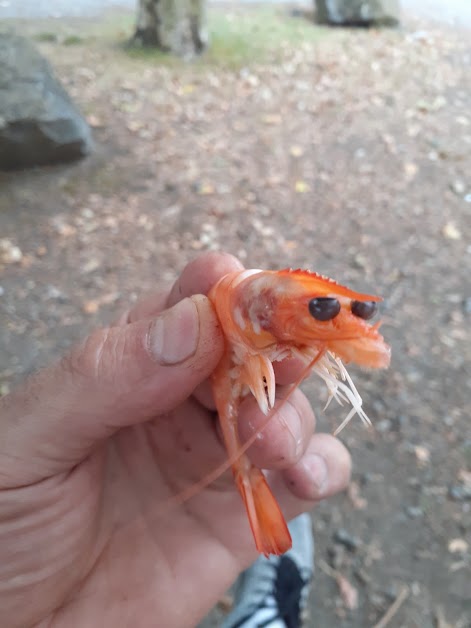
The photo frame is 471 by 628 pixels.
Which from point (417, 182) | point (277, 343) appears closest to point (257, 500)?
point (277, 343)

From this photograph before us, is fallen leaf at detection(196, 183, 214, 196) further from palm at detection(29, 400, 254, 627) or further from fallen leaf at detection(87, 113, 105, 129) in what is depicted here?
palm at detection(29, 400, 254, 627)

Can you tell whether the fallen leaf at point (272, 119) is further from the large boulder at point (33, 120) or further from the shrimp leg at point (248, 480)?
the shrimp leg at point (248, 480)

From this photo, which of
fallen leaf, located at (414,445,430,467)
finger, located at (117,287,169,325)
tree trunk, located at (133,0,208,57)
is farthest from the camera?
tree trunk, located at (133,0,208,57)

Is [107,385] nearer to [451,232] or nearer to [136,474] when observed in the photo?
[136,474]

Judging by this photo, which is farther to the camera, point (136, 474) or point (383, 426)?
point (383, 426)

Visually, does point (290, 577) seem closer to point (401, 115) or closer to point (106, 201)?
point (106, 201)

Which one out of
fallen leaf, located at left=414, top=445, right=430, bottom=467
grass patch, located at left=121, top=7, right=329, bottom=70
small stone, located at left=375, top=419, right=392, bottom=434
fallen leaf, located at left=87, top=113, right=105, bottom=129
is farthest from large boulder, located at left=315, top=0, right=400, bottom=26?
fallen leaf, located at left=414, top=445, right=430, bottom=467

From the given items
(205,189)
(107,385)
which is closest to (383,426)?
(107,385)

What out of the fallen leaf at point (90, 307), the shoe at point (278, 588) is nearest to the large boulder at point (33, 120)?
the fallen leaf at point (90, 307)
